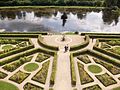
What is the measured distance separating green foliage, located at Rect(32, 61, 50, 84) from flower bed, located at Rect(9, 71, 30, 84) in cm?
182

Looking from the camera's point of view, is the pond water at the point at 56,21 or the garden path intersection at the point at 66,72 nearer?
the garden path intersection at the point at 66,72

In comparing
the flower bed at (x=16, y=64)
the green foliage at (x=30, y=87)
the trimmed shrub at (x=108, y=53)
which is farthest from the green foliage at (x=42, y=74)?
the trimmed shrub at (x=108, y=53)

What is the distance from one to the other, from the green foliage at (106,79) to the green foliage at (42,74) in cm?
907

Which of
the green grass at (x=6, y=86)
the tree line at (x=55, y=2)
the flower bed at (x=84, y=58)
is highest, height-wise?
the tree line at (x=55, y=2)

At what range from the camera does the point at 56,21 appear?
73062 mm

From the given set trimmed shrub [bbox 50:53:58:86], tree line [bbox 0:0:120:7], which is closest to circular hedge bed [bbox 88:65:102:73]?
trimmed shrub [bbox 50:53:58:86]

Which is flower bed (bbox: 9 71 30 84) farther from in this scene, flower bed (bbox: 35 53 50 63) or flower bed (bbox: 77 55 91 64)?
flower bed (bbox: 77 55 91 64)

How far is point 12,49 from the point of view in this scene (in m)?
48.6

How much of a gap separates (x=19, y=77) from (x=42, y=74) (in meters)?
3.93

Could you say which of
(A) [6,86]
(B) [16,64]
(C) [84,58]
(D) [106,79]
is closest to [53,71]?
(B) [16,64]

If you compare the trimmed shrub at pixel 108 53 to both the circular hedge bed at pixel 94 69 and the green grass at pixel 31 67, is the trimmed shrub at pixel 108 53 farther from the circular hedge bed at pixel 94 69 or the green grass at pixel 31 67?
the green grass at pixel 31 67

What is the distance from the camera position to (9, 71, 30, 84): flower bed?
38.4m

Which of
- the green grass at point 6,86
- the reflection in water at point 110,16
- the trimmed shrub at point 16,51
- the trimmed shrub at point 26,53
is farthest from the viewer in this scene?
the reflection in water at point 110,16

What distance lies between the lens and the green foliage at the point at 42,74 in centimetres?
3826
